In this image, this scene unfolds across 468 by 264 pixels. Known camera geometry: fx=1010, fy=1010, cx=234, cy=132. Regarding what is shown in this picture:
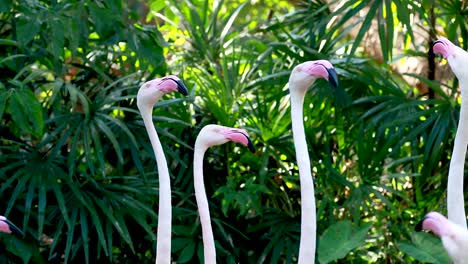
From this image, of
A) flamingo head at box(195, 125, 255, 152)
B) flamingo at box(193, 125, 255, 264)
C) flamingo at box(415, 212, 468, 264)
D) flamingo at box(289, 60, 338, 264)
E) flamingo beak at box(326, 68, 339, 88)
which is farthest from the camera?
flamingo at box(193, 125, 255, 264)

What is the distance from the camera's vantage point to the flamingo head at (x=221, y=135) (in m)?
3.90

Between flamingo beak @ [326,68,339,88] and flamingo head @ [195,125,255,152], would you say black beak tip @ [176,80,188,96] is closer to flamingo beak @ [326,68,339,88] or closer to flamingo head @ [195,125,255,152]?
flamingo head @ [195,125,255,152]

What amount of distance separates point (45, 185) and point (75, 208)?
0.20 meters

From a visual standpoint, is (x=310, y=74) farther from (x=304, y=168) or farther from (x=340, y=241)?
(x=340, y=241)

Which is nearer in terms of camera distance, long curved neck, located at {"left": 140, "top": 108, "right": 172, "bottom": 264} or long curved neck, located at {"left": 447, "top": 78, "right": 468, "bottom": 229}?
long curved neck, located at {"left": 447, "top": 78, "right": 468, "bottom": 229}

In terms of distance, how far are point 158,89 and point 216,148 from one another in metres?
1.82

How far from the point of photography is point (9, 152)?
5348 millimetres

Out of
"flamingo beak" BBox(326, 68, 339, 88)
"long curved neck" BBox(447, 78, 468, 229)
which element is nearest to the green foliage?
"long curved neck" BBox(447, 78, 468, 229)

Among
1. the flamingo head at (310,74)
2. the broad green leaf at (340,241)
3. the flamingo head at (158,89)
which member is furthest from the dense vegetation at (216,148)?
the flamingo head at (310,74)

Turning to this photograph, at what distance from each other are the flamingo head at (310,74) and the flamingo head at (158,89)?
453 millimetres

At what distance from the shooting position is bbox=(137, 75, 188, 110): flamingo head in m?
3.98

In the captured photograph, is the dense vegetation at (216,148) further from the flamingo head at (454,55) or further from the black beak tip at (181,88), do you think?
the flamingo head at (454,55)

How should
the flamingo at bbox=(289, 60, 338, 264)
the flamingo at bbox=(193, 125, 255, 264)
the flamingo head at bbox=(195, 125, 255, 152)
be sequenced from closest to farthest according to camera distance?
1. the flamingo at bbox=(289, 60, 338, 264)
2. the flamingo head at bbox=(195, 125, 255, 152)
3. the flamingo at bbox=(193, 125, 255, 264)

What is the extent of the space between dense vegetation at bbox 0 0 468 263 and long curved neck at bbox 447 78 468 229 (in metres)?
1.35
